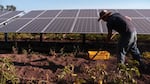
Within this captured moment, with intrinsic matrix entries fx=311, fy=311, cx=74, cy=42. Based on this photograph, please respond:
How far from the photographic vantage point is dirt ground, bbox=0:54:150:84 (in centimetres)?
886

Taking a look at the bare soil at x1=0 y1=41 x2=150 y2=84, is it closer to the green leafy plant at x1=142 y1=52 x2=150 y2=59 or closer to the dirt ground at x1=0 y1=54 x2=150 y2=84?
the dirt ground at x1=0 y1=54 x2=150 y2=84

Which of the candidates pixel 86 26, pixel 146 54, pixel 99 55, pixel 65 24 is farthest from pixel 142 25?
pixel 65 24

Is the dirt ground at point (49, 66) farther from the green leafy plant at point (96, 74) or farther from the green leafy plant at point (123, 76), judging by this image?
the green leafy plant at point (123, 76)

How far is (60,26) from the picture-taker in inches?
513

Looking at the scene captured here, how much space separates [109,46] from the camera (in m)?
13.4

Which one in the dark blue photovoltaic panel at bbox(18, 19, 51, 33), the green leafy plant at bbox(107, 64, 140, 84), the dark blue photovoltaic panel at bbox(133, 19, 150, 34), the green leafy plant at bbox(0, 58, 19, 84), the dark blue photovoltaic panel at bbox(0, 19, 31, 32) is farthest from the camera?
the dark blue photovoltaic panel at bbox(0, 19, 31, 32)

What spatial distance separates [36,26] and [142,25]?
4.43m

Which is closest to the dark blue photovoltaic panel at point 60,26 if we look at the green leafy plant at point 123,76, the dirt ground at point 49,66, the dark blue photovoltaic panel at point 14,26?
the dirt ground at point 49,66

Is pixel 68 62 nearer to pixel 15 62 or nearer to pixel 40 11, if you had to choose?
pixel 15 62

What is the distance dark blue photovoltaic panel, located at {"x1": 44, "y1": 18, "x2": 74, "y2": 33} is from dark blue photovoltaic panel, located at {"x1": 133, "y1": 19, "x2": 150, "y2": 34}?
2751mm

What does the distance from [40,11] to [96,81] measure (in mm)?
10111

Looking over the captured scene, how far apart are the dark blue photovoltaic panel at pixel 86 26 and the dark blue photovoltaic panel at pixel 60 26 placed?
13.1 inches

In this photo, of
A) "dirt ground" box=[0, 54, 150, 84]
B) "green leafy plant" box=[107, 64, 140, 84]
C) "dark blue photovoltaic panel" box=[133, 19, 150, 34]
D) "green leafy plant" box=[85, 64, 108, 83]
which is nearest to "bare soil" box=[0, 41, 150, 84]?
"dirt ground" box=[0, 54, 150, 84]

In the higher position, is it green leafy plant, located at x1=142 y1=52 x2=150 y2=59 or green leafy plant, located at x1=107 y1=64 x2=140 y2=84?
green leafy plant, located at x1=107 y1=64 x2=140 y2=84
